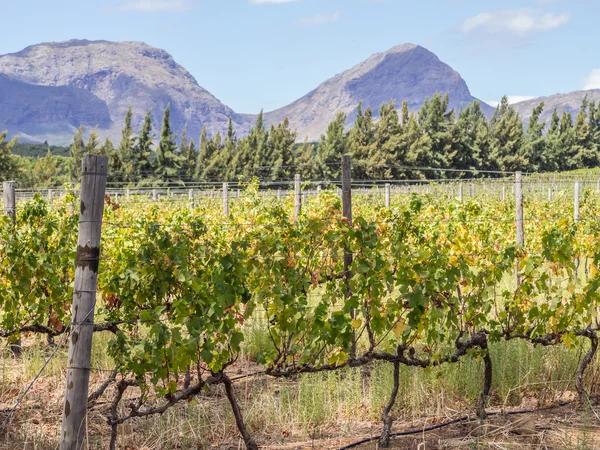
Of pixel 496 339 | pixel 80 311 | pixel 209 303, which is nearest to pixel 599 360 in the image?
pixel 496 339

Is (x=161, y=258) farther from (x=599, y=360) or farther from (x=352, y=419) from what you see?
(x=599, y=360)

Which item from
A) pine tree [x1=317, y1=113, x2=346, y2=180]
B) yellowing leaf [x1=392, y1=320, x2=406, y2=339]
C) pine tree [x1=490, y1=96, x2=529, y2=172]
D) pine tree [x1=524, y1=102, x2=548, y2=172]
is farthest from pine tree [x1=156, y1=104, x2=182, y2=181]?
yellowing leaf [x1=392, y1=320, x2=406, y2=339]

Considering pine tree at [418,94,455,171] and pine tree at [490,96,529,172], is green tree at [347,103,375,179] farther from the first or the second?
pine tree at [490,96,529,172]

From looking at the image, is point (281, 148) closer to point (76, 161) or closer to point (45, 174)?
point (76, 161)

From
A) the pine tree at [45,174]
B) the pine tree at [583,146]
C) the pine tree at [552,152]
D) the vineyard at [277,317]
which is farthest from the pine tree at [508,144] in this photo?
the vineyard at [277,317]

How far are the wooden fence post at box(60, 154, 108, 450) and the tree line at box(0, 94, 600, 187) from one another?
32537mm

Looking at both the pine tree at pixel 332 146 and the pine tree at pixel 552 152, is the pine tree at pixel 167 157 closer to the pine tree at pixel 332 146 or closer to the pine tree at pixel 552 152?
the pine tree at pixel 332 146

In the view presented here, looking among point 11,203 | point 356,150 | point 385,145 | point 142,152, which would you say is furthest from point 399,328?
point 385,145

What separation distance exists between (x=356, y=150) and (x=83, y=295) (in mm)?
43540

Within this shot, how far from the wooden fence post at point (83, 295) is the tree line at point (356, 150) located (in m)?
32.5

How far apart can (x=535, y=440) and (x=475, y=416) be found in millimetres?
457

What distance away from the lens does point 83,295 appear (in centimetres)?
306

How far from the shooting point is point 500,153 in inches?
2116

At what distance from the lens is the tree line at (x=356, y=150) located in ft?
131
